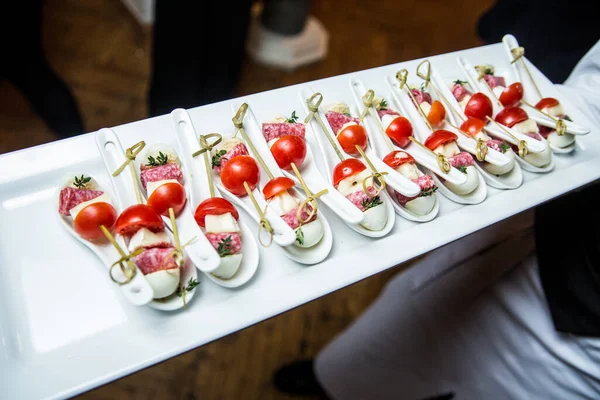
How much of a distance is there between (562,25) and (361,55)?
164 centimetres

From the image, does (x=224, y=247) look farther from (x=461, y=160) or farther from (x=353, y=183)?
(x=461, y=160)

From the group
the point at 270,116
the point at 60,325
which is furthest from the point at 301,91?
the point at 60,325

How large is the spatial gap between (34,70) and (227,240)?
4.71 feet

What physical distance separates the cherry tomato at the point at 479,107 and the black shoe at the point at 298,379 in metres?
1.13

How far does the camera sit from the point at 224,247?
27.5 inches

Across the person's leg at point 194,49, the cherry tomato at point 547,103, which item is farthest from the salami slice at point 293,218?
the person's leg at point 194,49

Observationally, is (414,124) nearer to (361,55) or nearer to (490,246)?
(490,246)

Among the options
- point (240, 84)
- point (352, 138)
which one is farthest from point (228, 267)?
point (240, 84)

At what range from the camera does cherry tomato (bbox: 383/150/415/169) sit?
853 millimetres

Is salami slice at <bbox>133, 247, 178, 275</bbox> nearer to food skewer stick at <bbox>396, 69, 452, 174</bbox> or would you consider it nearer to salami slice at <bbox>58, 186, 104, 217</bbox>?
salami slice at <bbox>58, 186, 104, 217</bbox>

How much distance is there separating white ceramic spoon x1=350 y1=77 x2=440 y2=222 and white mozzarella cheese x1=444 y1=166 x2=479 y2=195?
0.05 metres

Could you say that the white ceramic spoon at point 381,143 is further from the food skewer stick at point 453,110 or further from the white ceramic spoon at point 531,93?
the white ceramic spoon at point 531,93

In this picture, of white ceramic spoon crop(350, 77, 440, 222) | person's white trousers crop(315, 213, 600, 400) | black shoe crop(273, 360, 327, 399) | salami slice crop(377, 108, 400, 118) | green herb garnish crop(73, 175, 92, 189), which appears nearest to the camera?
green herb garnish crop(73, 175, 92, 189)

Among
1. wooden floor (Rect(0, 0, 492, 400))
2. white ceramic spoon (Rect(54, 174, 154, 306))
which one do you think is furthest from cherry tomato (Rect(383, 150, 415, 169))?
wooden floor (Rect(0, 0, 492, 400))
